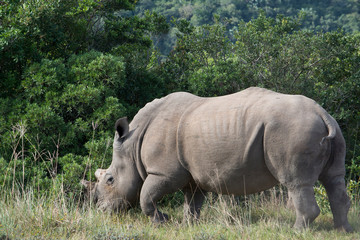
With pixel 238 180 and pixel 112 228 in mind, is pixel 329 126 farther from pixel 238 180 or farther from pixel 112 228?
pixel 112 228

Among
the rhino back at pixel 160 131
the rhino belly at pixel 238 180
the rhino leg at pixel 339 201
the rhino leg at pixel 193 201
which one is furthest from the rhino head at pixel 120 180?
the rhino leg at pixel 339 201

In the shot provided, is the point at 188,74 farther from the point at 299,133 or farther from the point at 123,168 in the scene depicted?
the point at 299,133

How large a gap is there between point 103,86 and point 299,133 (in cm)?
437

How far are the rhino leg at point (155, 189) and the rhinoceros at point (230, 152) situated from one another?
0.5 inches

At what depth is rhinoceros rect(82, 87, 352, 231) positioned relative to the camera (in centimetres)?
589

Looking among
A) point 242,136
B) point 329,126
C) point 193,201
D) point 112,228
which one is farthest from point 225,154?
point 112,228

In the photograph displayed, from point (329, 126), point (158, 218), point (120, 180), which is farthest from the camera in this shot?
point (120, 180)

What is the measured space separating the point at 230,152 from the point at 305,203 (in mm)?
1076

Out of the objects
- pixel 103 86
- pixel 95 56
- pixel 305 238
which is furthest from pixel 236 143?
pixel 95 56

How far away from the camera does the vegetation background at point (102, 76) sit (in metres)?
8.45

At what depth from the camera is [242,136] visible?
20.0ft

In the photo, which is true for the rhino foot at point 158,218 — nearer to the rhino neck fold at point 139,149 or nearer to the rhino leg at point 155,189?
the rhino leg at point 155,189

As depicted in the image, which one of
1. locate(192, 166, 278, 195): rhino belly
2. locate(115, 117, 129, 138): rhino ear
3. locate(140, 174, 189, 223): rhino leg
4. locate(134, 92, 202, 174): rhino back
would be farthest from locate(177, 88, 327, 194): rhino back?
locate(115, 117, 129, 138): rhino ear

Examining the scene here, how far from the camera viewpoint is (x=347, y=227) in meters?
6.18
